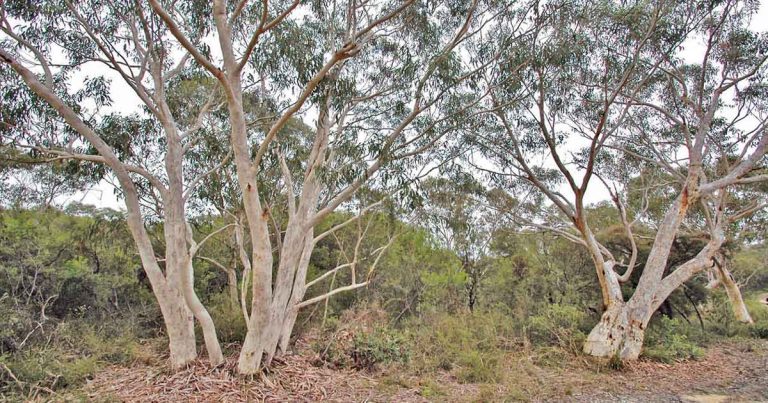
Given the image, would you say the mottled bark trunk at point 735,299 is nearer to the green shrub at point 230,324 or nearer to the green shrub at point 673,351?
the green shrub at point 673,351

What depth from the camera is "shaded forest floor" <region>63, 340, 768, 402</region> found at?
5203mm

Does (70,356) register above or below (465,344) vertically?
below

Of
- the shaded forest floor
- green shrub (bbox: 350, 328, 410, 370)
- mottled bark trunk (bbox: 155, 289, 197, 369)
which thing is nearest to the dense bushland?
green shrub (bbox: 350, 328, 410, 370)

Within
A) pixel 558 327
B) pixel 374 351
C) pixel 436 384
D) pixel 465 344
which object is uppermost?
pixel 558 327

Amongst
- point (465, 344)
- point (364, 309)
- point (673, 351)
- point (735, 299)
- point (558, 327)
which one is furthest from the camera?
point (735, 299)

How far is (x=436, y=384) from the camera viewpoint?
5.91m

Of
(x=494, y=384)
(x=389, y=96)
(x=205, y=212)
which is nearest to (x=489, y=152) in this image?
(x=389, y=96)

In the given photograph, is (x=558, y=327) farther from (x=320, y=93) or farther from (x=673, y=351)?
(x=320, y=93)

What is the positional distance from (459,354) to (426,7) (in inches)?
207

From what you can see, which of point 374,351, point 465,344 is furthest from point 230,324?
point 465,344

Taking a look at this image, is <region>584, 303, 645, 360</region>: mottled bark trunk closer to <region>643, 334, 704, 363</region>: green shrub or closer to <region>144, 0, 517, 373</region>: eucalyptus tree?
<region>643, 334, 704, 363</region>: green shrub

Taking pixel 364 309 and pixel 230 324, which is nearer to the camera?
pixel 230 324

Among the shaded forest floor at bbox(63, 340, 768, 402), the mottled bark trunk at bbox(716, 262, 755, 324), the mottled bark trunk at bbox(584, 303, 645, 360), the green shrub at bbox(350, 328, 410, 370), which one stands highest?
the mottled bark trunk at bbox(716, 262, 755, 324)

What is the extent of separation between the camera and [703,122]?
8477 millimetres
